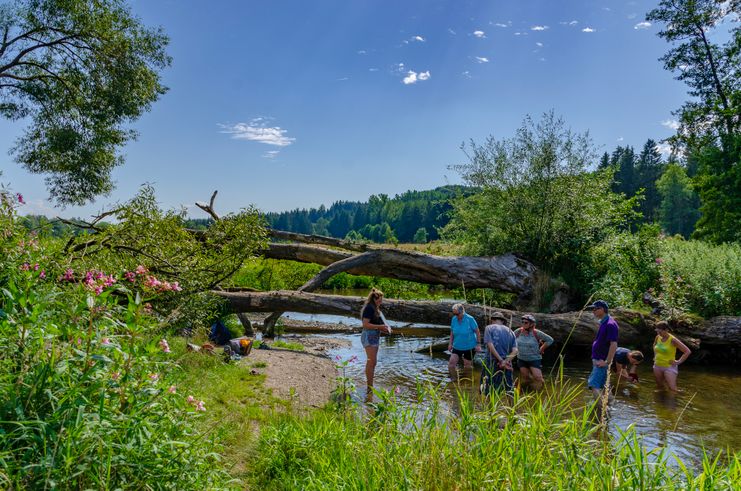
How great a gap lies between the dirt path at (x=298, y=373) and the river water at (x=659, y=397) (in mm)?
817

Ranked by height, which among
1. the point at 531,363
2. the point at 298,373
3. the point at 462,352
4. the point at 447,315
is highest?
the point at 447,315

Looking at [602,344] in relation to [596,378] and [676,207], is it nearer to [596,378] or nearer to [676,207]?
[596,378]

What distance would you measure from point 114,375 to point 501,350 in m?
6.13

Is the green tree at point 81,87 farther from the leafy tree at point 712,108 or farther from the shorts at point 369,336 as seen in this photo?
the leafy tree at point 712,108

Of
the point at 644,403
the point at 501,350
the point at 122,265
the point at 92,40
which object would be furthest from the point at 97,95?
the point at 644,403

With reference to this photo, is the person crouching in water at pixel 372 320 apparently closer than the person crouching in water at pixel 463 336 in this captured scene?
Yes

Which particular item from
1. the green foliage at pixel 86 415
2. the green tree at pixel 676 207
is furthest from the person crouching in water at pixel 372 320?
the green tree at pixel 676 207

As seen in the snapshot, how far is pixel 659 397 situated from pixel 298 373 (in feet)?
25.9

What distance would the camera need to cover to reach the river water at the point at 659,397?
6.93 meters

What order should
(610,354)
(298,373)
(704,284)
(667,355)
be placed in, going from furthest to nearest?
(704,284) → (298,373) → (667,355) → (610,354)

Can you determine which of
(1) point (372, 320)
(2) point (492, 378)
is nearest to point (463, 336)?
(1) point (372, 320)

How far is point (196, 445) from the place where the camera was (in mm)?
3066

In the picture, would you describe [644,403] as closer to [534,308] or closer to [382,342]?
[534,308]

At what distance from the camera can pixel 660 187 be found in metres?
73.3
